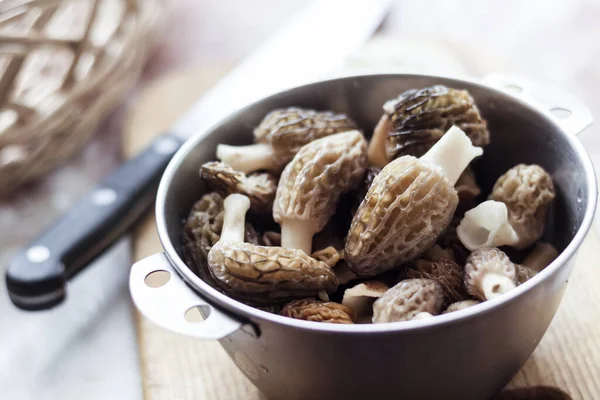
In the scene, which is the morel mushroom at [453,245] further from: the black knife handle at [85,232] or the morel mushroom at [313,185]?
Answer: the black knife handle at [85,232]

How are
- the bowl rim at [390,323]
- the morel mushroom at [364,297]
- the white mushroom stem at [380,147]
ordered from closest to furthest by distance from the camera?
the bowl rim at [390,323] < the morel mushroom at [364,297] < the white mushroom stem at [380,147]

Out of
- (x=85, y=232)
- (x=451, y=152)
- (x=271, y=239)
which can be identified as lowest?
(x=85, y=232)

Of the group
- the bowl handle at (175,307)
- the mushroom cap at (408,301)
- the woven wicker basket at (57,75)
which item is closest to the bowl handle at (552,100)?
the mushroom cap at (408,301)

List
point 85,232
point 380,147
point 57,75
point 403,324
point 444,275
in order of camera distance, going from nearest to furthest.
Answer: point 403,324, point 444,275, point 380,147, point 85,232, point 57,75

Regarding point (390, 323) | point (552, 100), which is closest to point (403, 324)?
point (390, 323)

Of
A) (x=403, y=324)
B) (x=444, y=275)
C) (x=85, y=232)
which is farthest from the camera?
(x=85, y=232)

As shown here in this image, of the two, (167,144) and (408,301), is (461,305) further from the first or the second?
(167,144)

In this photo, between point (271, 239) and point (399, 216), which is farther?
point (271, 239)

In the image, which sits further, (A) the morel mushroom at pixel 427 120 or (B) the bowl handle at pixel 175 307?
(A) the morel mushroom at pixel 427 120
